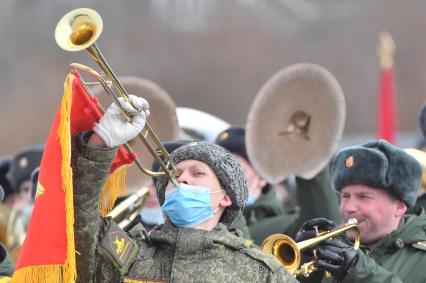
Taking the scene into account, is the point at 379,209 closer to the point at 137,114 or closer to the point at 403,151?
the point at 403,151

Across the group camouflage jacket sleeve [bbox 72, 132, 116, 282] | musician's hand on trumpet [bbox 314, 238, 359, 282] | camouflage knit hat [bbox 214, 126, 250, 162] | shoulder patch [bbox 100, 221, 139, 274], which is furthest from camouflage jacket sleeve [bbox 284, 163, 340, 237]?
camouflage jacket sleeve [bbox 72, 132, 116, 282]

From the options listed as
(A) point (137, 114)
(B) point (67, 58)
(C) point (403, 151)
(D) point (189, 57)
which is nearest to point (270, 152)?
(C) point (403, 151)

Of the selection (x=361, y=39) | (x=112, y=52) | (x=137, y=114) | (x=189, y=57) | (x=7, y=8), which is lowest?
(x=361, y=39)

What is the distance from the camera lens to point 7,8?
64.5 ft

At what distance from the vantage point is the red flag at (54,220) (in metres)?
4.76

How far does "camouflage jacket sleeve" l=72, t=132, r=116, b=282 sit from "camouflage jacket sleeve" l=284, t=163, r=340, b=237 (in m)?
2.41

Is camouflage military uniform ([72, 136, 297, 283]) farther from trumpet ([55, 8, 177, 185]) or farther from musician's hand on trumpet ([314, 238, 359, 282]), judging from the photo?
musician's hand on trumpet ([314, 238, 359, 282])

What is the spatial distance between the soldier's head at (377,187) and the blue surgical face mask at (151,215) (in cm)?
174

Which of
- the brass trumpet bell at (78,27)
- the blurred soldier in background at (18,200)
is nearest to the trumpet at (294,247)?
the brass trumpet bell at (78,27)

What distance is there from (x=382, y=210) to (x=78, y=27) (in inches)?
77.3

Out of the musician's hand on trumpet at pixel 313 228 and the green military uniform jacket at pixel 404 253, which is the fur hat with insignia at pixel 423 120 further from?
the musician's hand on trumpet at pixel 313 228

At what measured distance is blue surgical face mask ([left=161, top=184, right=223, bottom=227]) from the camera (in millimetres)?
5043

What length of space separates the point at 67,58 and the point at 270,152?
41.4ft

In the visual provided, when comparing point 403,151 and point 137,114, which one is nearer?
point 137,114
